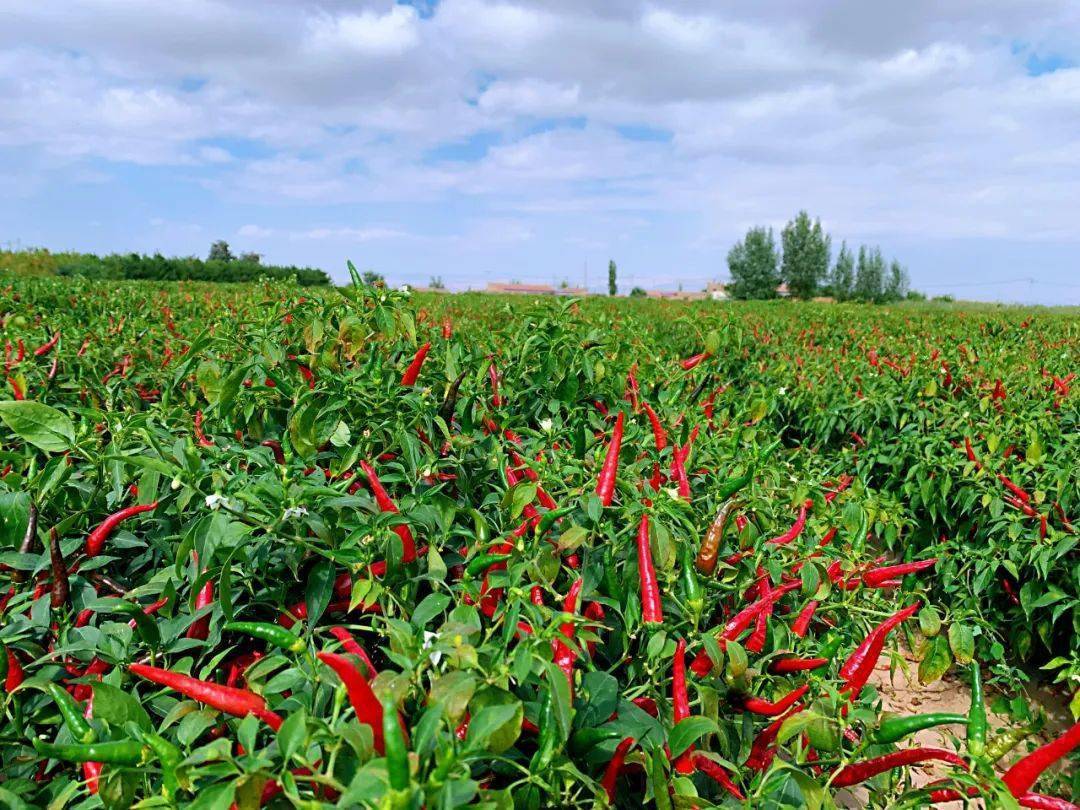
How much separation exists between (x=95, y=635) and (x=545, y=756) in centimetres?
75

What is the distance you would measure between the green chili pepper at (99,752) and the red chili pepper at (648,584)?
75cm

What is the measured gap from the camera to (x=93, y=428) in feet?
5.29

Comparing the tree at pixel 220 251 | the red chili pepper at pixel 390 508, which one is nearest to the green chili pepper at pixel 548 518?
the red chili pepper at pixel 390 508

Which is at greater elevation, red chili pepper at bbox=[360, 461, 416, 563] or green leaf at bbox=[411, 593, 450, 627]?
red chili pepper at bbox=[360, 461, 416, 563]

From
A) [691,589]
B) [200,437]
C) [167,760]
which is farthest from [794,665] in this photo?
[200,437]

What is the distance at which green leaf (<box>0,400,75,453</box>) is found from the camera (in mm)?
1244

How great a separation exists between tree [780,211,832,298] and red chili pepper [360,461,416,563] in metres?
79.3

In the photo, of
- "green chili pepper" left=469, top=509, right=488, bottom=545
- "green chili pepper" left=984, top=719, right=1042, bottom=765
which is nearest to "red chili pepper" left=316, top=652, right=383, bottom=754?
"green chili pepper" left=469, top=509, right=488, bottom=545

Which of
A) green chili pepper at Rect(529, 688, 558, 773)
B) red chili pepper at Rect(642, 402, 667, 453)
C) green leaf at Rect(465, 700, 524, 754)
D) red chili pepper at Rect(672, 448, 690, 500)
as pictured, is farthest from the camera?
red chili pepper at Rect(642, 402, 667, 453)

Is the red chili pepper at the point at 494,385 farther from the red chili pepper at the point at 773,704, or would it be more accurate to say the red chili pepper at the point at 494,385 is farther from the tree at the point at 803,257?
the tree at the point at 803,257

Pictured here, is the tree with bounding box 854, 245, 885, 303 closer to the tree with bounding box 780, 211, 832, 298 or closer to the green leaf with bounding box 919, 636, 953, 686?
the tree with bounding box 780, 211, 832, 298

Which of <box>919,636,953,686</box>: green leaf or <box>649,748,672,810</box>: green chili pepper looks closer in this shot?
<box>649,748,672,810</box>: green chili pepper

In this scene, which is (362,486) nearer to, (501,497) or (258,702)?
(501,497)

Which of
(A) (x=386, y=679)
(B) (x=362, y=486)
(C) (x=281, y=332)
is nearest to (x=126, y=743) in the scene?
(A) (x=386, y=679)
